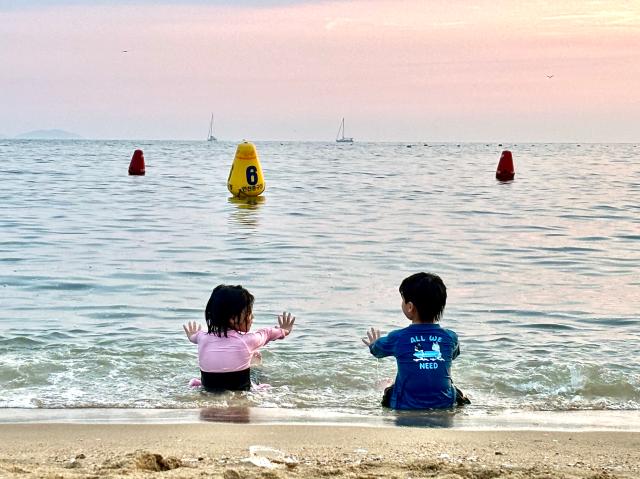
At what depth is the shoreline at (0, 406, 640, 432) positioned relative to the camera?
4809 mm

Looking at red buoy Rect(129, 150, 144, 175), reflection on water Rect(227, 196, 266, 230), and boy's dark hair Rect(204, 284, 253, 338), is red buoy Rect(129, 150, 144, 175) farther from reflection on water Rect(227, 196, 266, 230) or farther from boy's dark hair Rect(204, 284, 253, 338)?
boy's dark hair Rect(204, 284, 253, 338)

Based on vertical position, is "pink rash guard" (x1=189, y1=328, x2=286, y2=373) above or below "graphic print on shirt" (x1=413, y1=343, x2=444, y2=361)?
below

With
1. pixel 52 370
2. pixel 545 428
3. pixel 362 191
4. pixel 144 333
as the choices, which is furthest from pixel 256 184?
pixel 545 428

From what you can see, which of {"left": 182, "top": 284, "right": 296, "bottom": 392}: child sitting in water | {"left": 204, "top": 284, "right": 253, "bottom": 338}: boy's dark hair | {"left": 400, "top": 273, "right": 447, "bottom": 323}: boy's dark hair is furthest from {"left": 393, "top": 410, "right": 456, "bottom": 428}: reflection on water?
{"left": 204, "top": 284, "right": 253, "bottom": 338}: boy's dark hair

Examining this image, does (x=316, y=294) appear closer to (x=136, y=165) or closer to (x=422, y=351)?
(x=422, y=351)

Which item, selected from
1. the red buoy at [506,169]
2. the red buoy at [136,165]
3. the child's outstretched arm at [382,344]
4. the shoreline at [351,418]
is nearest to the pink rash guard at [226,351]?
the shoreline at [351,418]

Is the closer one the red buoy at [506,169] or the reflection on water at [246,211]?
the reflection on water at [246,211]

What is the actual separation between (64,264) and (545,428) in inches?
281

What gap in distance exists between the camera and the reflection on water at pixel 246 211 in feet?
49.8

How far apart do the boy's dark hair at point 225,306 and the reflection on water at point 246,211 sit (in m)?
8.70

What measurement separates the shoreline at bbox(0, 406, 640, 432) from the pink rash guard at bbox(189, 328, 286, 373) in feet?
1.50

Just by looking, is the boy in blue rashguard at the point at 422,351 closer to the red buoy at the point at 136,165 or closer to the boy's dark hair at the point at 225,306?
the boy's dark hair at the point at 225,306

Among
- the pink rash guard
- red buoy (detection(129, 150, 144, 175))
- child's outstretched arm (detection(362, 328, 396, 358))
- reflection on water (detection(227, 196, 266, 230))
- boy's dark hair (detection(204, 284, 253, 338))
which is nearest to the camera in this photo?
child's outstretched arm (detection(362, 328, 396, 358))

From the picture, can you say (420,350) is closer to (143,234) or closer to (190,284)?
(190,284)
